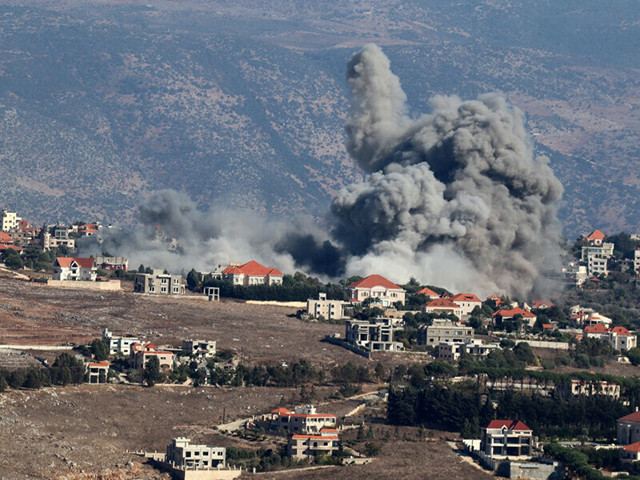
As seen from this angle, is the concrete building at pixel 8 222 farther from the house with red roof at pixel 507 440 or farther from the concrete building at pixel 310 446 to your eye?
the house with red roof at pixel 507 440

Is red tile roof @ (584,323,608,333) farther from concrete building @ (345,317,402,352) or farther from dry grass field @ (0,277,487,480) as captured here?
dry grass field @ (0,277,487,480)

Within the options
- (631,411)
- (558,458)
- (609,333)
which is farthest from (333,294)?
(558,458)

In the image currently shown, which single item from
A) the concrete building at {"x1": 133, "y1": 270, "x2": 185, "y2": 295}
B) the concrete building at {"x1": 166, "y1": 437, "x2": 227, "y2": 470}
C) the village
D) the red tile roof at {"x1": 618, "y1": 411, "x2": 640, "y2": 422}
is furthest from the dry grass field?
the red tile roof at {"x1": 618, "y1": 411, "x2": 640, "y2": 422}

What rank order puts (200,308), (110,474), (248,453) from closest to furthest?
(110,474), (248,453), (200,308)

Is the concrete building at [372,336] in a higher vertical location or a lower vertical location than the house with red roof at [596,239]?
lower

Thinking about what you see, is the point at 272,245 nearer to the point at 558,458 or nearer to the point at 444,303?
the point at 444,303

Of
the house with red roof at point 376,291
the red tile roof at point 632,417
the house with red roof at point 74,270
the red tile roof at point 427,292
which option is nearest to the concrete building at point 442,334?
the house with red roof at point 376,291
